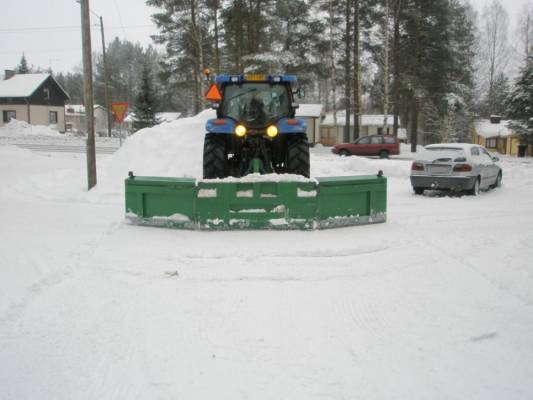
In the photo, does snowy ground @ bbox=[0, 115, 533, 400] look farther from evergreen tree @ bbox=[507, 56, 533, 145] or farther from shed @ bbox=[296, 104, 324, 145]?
shed @ bbox=[296, 104, 324, 145]

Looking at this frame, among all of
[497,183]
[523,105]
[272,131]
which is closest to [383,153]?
[523,105]

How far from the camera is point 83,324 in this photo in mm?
4242

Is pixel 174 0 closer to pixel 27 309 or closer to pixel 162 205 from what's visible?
pixel 162 205

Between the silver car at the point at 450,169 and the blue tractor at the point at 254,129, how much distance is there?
4.31 m

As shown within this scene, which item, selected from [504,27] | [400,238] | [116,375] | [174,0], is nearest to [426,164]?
[400,238]

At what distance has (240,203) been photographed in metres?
7.61

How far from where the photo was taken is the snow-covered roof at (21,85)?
4767cm

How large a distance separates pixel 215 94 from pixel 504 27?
49.3 m

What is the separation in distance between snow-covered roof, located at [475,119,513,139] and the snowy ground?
4598 cm

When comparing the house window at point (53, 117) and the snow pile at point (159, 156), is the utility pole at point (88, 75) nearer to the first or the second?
the snow pile at point (159, 156)

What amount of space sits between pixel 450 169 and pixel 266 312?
902cm

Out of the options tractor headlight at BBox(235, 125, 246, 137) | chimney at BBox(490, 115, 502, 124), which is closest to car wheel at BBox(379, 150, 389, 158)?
tractor headlight at BBox(235, 125, 246, 137)

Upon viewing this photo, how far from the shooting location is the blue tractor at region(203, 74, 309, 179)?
898cm

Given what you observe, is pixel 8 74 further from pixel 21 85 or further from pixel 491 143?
pixel 491 143
